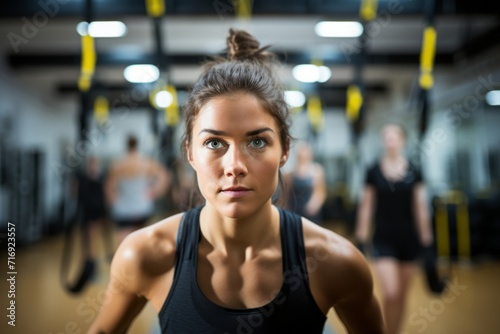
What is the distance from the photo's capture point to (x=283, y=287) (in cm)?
79

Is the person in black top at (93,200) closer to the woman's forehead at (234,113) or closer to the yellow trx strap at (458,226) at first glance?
the woman's forehead at (234,113)

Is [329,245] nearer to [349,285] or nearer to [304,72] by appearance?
[349,285]

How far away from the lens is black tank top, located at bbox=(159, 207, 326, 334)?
0.77 metres

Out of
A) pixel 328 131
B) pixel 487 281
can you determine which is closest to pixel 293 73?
pixel 487 281

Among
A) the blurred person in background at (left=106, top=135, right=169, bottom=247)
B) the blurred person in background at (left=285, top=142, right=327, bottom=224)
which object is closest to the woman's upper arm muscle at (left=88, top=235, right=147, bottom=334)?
the blurred person in background at (left=106, top=135, right=169, bottom=247)

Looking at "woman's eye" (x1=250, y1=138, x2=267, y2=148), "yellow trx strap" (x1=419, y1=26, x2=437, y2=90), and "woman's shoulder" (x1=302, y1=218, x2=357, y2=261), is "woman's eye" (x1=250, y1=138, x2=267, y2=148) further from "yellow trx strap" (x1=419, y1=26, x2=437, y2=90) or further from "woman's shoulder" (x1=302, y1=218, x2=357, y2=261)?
"yellow trx strap" (x1=419, y1=26, x2=437, y2=90)

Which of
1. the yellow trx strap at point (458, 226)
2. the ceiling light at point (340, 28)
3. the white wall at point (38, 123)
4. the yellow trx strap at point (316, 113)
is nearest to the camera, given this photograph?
the yellow trx strap at point (316, 113)

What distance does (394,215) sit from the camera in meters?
2.37

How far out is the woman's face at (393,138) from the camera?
2.45 meters

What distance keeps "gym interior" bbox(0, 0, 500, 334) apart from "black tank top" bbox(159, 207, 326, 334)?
0.45 m

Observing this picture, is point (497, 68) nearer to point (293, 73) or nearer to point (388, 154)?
point (293, 73)

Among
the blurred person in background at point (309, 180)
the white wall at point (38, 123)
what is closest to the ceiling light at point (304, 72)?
the blurred person in background at point (309, 180)

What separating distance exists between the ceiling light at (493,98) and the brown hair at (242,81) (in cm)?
626

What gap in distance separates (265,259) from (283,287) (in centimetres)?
7
